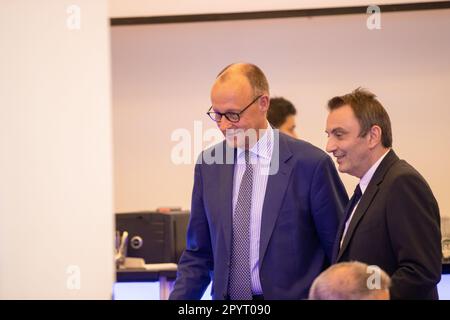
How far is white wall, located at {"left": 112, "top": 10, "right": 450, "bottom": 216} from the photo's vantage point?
19.1ft

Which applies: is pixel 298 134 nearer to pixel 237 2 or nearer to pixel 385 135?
pixel 237 2

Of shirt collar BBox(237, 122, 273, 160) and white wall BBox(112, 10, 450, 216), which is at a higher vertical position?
white wall BBox(112, 10, 450, 216)

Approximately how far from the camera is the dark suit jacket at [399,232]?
202cm

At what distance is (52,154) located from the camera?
493 cm

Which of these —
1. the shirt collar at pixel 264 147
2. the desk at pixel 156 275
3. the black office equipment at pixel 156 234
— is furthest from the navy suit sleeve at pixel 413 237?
the black office equipment at pixel 156 234

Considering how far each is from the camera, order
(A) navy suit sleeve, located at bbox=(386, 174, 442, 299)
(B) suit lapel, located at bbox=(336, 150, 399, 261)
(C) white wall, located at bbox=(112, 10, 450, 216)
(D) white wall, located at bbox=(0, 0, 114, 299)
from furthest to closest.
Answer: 1. (C) white wall, located at bbox=(112, 10, 450, 216)
2. (D) white wall, located at bbox=(0, 0, 114, 299)
3. (B) suit lapel, located at bbox=(336, 150, 399, 261)
4. (A) navy suit sleeve, located at bbox=(386, 174, 442, 299)

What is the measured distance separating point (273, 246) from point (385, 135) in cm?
48

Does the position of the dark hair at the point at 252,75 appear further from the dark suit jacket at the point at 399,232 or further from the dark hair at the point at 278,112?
the dark hair at the point at 278,112

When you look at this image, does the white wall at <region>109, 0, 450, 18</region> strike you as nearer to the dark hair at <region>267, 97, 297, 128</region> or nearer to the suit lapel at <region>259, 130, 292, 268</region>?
the dark hair at <region>267, 97, 297, 128</region>

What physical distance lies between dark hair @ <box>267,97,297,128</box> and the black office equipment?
80 centimetres

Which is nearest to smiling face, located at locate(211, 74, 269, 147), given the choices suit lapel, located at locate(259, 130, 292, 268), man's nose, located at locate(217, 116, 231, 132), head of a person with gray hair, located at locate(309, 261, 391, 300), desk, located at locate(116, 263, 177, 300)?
man's nose, located at locate(217, 116, 231, 132)

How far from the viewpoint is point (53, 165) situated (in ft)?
16.2

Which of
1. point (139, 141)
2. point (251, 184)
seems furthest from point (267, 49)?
point (251, 184)

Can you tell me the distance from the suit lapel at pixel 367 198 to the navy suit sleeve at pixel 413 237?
8 cm
